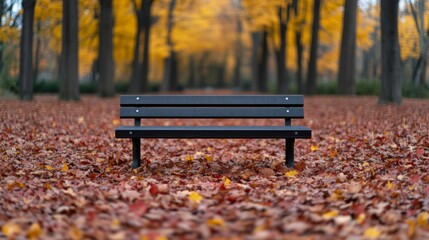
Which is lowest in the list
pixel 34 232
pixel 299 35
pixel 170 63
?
pixel 34 232

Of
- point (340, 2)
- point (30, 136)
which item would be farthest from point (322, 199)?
point (340, 2)

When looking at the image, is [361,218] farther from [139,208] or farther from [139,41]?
[139,41]

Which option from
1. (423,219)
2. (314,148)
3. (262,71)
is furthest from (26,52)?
(262,71)

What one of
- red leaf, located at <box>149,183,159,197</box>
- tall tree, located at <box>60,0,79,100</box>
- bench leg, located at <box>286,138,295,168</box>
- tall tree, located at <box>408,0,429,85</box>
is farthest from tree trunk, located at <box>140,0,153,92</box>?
red leaf, located at <box>149,183,159,197</box>

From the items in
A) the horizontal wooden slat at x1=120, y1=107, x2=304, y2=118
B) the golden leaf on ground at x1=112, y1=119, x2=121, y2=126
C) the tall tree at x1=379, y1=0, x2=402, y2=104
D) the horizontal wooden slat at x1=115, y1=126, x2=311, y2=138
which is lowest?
the golden leaf on ground at x1=112, y1=119, x2=121, y2=126

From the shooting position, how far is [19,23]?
18.4 meters

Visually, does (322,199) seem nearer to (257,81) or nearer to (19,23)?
(19,23)

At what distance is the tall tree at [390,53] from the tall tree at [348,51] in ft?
21.2

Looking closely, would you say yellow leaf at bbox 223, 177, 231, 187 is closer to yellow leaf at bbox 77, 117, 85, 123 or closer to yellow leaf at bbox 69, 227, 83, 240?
yellow leaf at bbox 69, 227, 83, 240

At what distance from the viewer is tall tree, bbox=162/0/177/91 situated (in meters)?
34.1

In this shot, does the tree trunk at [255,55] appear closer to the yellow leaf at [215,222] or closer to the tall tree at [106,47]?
the tall tree at [106,47]

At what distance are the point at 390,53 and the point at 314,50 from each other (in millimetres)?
9158

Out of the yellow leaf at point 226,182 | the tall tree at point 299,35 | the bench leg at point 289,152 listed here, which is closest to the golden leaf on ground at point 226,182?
the yellow leaf at point 226,182

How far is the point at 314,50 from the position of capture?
2259 cm
